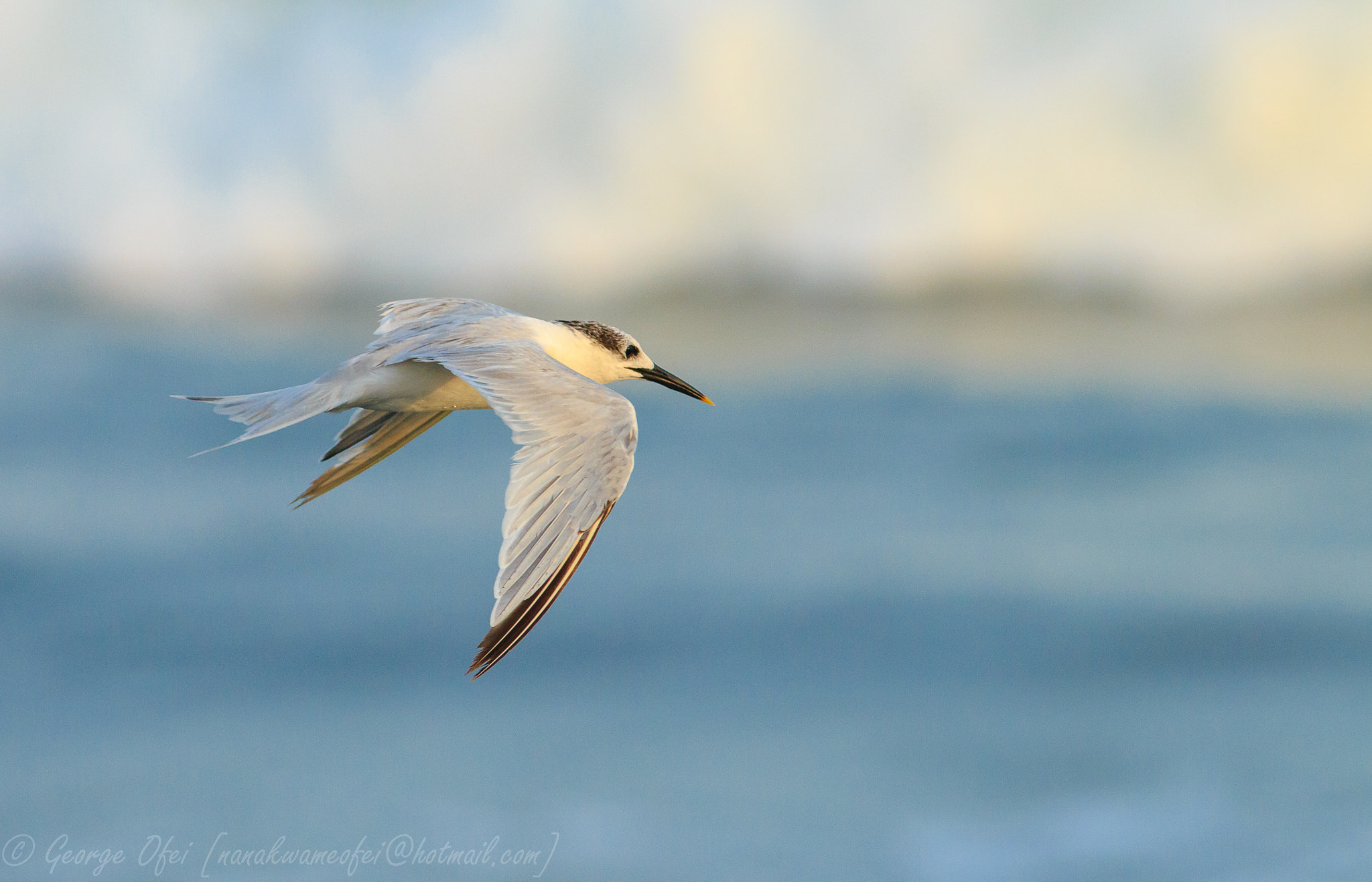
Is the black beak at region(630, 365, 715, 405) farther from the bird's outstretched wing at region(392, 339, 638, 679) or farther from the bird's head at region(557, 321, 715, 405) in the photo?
the bird's outstretched wing at region(392, 339, 638, 679)

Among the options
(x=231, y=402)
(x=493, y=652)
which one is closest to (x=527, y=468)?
(x=493, y=652)

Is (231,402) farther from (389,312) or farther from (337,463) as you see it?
(389,312)

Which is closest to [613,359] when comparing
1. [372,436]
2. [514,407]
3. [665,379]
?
[665,379]

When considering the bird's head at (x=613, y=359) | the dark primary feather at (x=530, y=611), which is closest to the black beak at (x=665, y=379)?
the bird's head at (x=613, y=359)

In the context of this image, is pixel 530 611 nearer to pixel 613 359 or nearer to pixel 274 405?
pixel 274 405

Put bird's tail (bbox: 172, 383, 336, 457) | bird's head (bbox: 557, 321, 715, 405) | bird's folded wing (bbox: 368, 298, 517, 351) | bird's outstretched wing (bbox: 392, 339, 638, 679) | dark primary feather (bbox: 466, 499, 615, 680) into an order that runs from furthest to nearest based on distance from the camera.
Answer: bird's head (bbox: 557, 321, 715, 405), bird's folded wing (bbox: 368, 298, 517, 351), bird's tail (bbox: 172, 383, 336, 457), bird's outstretched wing (bbox: 392, 339, 638, 679), dark primary feather (bbox: 466, 499, 615, 680)

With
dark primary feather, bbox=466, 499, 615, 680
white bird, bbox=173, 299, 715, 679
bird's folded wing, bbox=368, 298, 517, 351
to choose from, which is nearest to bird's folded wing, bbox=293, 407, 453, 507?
white bird, bbox=173, 299, 715, 679
